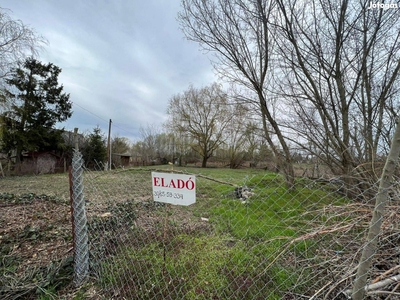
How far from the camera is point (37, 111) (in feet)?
44.0

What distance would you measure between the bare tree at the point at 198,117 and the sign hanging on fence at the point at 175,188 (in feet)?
63.7

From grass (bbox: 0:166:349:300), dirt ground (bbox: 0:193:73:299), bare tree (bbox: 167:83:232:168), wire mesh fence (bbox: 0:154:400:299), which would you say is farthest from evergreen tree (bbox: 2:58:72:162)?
grass (bbox: 0:166:349:300)

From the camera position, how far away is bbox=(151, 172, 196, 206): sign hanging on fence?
1495 mm

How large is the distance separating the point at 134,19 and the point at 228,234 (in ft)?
20.6

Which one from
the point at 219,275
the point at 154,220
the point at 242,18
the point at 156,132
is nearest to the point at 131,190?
the point at 154,220

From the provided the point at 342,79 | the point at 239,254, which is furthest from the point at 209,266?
the point at 342,79

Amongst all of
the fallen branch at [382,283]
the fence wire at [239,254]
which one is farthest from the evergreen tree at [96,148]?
the fallen branch at [382,283]

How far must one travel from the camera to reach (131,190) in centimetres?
611

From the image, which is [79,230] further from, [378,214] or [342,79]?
[342,79]

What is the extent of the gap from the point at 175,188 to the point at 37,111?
1664 centimetres

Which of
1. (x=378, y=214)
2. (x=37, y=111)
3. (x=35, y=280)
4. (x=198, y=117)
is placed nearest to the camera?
(x=378, y=214)

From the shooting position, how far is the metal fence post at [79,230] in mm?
1737

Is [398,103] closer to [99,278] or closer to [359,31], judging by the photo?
[359,31]

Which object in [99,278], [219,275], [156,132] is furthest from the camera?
[156,132]
